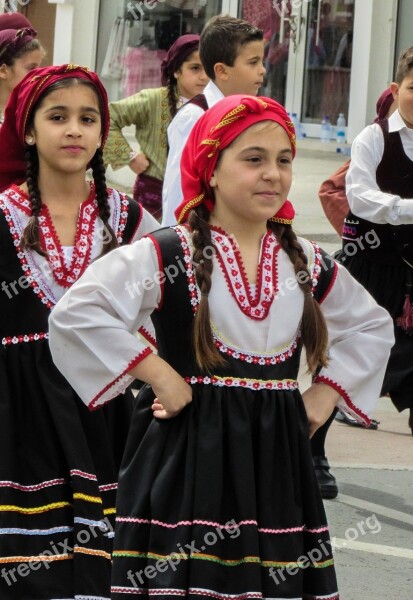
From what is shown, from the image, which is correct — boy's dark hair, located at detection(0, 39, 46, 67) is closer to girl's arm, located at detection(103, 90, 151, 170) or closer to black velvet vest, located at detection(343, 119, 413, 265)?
girl's arm, located at detection(103, 90, 151, 170)

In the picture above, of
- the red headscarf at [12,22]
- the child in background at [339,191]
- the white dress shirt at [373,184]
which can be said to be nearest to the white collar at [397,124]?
the white dress shirt at [373,184]

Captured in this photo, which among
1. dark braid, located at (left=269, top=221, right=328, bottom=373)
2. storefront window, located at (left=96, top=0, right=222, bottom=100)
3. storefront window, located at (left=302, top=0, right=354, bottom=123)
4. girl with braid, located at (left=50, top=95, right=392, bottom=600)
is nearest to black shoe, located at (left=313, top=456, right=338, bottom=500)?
girl with braid, located at (left=50, top=95, right=392, bottom=600)

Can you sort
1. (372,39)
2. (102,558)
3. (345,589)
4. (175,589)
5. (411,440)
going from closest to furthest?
(175,589)
(102,558)
(345,589)
(411,440)
(372,39)

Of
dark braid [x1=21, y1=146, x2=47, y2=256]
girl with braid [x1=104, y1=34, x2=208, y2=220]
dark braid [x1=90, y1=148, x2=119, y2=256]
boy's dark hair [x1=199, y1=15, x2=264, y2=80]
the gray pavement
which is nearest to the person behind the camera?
dark braid [x1=21, y1=146, x2=47, y2=256]

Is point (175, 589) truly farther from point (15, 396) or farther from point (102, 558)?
point (15, 396)

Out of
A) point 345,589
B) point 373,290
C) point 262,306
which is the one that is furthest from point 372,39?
point 262,306

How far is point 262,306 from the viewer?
3594 millimetres

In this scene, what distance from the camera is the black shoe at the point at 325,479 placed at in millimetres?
5980

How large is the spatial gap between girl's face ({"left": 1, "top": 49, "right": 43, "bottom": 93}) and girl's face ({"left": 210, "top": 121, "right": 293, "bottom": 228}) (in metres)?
3.22

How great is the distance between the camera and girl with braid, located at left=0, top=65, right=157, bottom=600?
4.20 metres

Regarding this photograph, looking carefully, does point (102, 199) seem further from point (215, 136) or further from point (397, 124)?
point (397, 124)

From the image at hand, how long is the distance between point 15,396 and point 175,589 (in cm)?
112

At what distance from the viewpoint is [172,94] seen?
7.70 m

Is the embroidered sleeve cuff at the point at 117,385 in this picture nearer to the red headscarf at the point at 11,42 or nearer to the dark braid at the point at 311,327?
the dark braid at the point at 311,327
